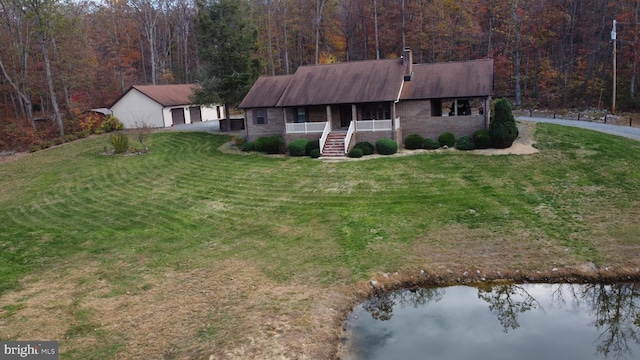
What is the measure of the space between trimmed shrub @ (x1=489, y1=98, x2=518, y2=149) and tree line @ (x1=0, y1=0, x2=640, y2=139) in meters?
20.2

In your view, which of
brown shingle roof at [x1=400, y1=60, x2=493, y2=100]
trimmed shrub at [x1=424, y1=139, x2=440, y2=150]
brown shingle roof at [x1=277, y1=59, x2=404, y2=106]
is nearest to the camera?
trimmed shrub at [x1=424, y1=139, x2=440, y2=150]

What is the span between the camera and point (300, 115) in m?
33.2

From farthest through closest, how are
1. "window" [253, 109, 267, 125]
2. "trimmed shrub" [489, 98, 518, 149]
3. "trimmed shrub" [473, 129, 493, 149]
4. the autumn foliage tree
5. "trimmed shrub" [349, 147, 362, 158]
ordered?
the autumn foliage tree → "window" [253, 109, 267, 125] → "trimmed shrub" [349, 147, 362, 158] → "trimmed shrub" [473, 129, 493, 149] → "trimmed shrub" [489, 98, 518, 149]

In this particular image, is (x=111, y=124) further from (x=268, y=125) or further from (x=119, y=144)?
(x=268, y=125)

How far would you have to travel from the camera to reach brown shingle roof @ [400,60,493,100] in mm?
29297

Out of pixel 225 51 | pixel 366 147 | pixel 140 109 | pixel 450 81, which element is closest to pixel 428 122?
pixel 450 81

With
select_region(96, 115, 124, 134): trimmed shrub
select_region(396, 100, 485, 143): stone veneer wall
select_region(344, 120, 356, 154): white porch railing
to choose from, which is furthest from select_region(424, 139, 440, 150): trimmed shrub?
select_region(96, 115, 124, 134): trimmed shrub

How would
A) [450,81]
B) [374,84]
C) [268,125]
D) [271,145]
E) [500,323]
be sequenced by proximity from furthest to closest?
[268,125]
[271,145]
[374,84]
[450,81]
[500,323]

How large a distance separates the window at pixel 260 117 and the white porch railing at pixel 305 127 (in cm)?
324

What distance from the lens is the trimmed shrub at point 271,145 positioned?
31.4 meters

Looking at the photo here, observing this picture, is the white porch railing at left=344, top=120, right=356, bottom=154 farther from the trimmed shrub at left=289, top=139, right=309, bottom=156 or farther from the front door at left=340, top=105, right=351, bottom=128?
the front door at left=340, top=105, right=351, bottom=128

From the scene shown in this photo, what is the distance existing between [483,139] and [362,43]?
38.7 metres

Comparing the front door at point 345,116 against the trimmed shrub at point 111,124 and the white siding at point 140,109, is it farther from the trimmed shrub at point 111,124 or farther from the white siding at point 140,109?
the trimmed shrub at point 111,124

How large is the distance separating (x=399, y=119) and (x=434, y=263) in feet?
56.4
